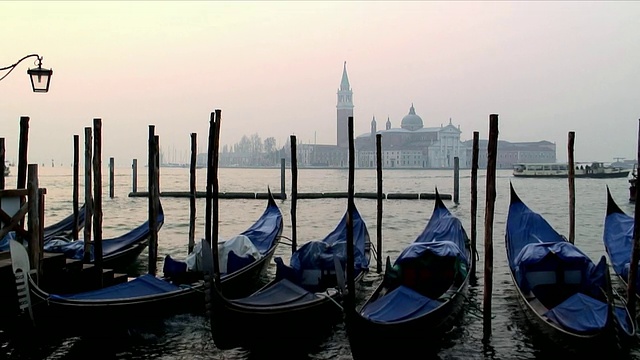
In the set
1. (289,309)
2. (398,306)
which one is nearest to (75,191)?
(289,309)

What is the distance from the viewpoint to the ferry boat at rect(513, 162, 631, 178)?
41500mm

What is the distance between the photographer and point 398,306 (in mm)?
4809

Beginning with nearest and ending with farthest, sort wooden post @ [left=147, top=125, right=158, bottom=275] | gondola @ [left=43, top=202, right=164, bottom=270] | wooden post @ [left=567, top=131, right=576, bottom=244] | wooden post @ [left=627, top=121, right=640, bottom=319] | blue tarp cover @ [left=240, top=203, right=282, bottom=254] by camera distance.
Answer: wooden post @ [left=627, top=121, right=640, bottom=319]
wooden post @ [left=147, top=125, right=158, bottom=275]
gondola @ [left=43, top=202, right=164, bottom=270]
wooden post @ [left=567, top=131, right=576, bottom=244]
blue tarp cover @ [left=240, top=203, right=282, bottom=254]

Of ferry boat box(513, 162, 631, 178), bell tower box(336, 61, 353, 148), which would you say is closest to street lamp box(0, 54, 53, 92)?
ferry boat box(513, 162, 631, 178)

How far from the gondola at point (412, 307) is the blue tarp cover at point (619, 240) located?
6.20ft

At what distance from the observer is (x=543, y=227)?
24.2ft

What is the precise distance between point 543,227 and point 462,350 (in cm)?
288

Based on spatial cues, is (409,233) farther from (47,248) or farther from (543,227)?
(47,248)

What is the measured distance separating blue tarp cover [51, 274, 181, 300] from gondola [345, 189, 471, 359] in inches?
67.2

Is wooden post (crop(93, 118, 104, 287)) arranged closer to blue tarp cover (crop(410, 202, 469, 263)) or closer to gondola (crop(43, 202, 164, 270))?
gondola (crop(43, 202, 164, 270))

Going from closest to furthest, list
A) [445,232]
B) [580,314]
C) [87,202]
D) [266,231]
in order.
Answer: [580,314]
[445,232]
[87,202]
[266,231]

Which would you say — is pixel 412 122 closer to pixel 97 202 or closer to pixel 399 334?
pixel 97 202

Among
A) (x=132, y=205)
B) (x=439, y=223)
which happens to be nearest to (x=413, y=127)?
(x=132, y=205)

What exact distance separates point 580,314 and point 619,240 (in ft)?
9.85
